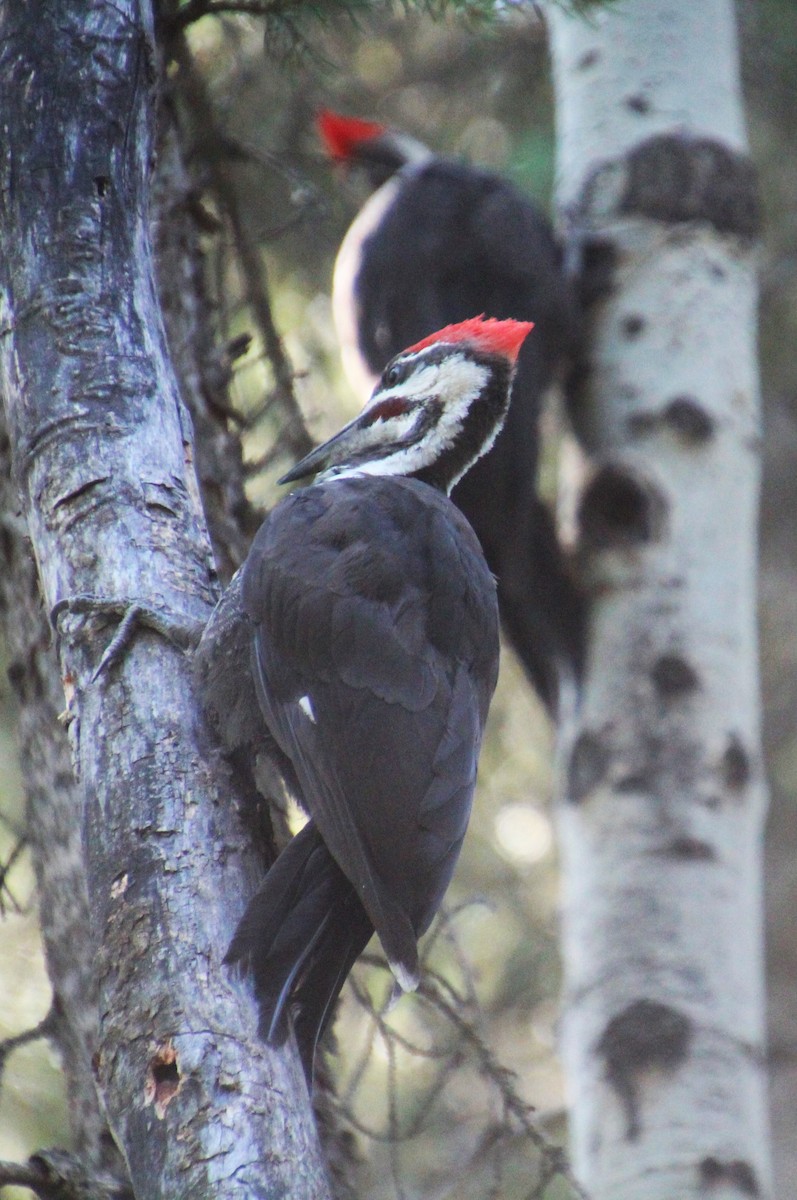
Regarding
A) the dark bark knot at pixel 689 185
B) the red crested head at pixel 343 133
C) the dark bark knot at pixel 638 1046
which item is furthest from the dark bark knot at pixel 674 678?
the red crested head at pixel 343 133

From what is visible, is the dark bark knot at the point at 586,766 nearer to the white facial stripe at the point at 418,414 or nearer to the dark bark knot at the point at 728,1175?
the dark bark knot at the point at 728,1175

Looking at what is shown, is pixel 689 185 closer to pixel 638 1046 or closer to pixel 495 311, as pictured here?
pixel 495 311

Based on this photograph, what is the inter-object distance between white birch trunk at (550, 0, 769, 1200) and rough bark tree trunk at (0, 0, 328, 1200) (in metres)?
1.20

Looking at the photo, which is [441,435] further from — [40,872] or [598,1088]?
[598,1088]

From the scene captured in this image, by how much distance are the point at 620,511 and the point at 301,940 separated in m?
1.85

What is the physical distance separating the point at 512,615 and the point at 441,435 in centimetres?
97

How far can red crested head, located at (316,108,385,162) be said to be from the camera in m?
4.55

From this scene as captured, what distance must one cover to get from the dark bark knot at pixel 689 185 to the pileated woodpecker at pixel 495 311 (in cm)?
24

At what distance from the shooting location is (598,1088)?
9.27 ft

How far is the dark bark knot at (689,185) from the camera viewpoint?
11.8 feet

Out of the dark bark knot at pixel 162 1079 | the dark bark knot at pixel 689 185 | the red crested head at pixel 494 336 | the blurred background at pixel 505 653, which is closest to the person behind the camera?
the dark bark knot at pixel 162 1079

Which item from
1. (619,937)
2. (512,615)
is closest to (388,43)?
(512,615)

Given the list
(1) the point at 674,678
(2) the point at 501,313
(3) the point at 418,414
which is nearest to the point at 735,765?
(1) the point at 674,678

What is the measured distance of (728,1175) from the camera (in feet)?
8.76
